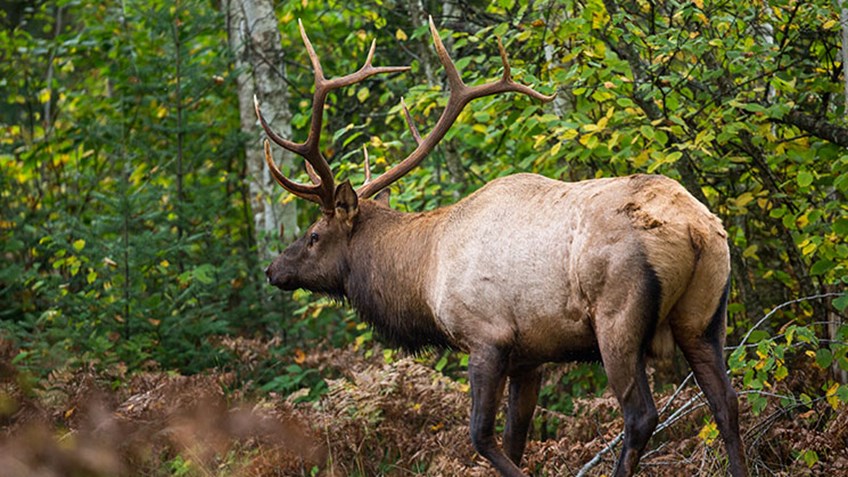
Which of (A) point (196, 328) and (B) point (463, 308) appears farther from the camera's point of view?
(A) point (196, 328)

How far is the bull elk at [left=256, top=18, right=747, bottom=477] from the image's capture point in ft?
14.8

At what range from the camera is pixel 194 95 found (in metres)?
10.7

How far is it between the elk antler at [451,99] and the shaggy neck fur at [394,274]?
0.27m

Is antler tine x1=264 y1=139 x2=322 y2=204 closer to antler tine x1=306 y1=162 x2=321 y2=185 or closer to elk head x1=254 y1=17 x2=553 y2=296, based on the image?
elk head x1=254 y1=17 x2=553 y2=296

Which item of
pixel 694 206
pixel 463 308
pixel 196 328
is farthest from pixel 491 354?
pixel 196 328

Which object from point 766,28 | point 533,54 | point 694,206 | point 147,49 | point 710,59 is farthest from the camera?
point 147,49

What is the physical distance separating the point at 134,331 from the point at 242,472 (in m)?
2.99

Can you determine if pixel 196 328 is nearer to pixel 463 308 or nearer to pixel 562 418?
pixel 562 418

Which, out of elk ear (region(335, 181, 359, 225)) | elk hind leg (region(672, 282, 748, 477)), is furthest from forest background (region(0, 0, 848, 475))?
elk ear (region(335, 181, 359, 225))

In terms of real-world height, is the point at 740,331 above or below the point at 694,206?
below

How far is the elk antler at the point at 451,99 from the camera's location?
6.18 meters

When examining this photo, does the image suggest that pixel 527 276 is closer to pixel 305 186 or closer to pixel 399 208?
pixel 305 186

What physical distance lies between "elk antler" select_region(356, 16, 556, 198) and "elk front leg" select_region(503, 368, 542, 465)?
167 centimetres

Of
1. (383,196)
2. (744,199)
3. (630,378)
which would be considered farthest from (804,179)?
(383,196)
